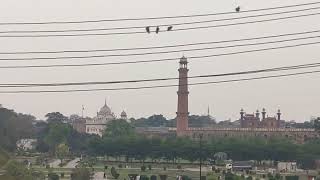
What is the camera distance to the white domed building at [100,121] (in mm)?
108125

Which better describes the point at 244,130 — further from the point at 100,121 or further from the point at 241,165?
the point at 100,121

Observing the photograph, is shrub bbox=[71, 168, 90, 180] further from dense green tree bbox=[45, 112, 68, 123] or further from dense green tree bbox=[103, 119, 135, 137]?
dense green tree bbox=[45, 112, 68, 123]

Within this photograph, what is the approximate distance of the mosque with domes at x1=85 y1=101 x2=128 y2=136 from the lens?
108250 mm

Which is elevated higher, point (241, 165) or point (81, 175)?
point (241, 165)

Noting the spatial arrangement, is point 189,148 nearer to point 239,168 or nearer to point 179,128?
point 239,168

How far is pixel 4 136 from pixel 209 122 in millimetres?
71114

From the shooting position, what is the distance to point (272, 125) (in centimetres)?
8238

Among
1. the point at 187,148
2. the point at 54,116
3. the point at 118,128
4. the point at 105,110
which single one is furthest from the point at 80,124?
the point at 187,148

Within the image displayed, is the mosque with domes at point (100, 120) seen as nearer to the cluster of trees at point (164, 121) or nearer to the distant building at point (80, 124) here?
the distant building at point (80, 124)

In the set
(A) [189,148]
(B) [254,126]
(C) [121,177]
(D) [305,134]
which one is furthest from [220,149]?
(B) [254,126]

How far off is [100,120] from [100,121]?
0.29 m

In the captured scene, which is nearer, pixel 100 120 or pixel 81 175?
pixel 81 175

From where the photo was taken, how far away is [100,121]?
110188 mm

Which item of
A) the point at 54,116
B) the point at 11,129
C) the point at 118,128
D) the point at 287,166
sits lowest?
the point at 287,166
